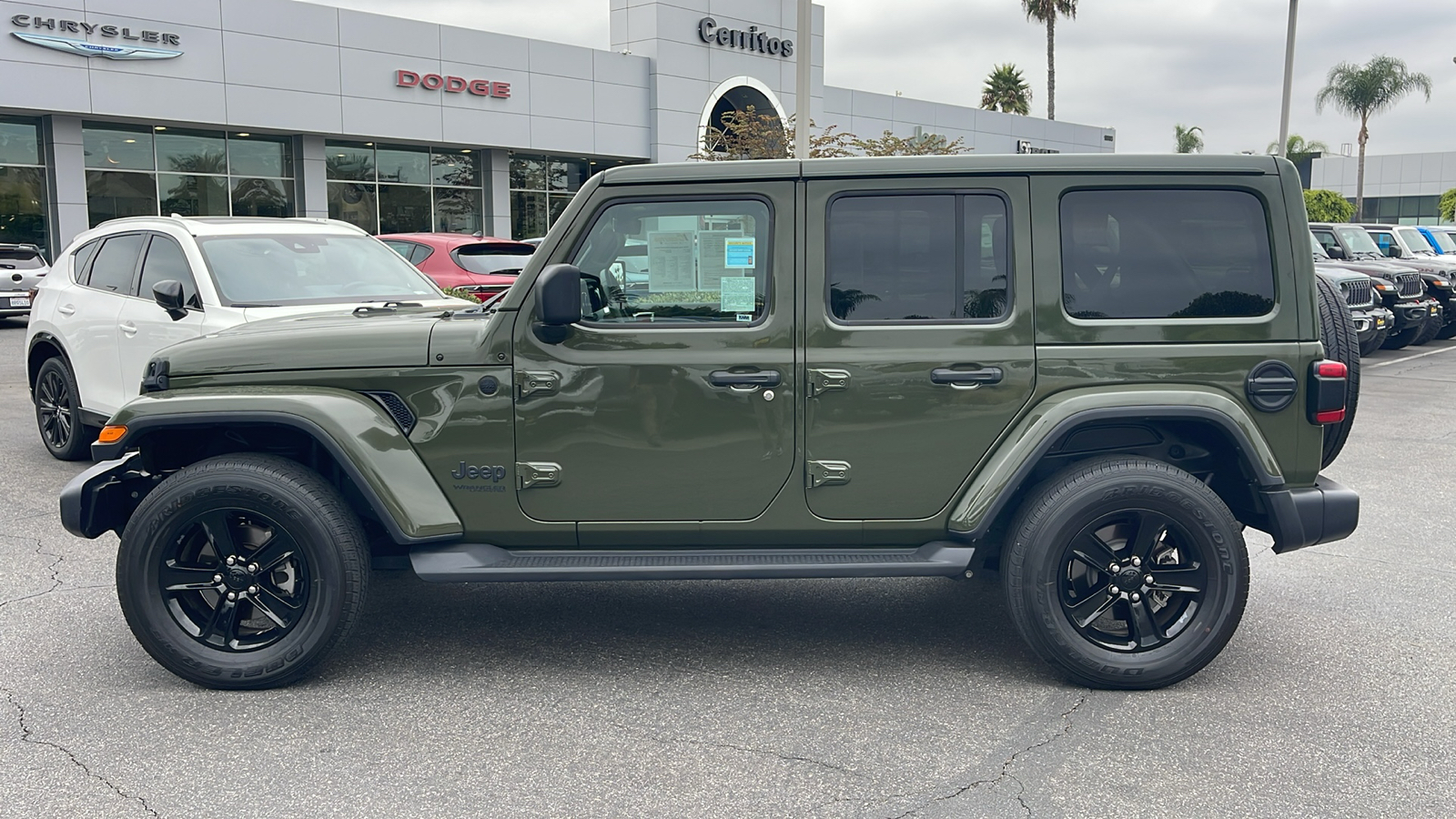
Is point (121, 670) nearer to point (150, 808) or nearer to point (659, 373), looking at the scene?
point (150, 808)

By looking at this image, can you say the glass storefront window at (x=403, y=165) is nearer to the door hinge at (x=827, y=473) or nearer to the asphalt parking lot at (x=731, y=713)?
the asphalt parking lot at (x=731, y=713)

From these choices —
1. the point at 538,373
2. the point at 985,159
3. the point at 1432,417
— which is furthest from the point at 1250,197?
the point at 1432,417

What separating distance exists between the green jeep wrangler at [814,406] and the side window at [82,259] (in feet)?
16.8

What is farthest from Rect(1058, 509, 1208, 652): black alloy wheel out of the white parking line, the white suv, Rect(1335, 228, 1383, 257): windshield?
Rect(1335, 228, 1383, 257): windshield

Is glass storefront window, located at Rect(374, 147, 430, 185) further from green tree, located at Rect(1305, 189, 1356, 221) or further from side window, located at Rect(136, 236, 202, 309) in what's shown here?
green tree, located at Rect(1305, 189, 1356, 221)

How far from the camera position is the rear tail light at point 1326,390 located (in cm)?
424

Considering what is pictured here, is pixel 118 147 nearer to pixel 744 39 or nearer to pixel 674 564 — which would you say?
pixel 744 39

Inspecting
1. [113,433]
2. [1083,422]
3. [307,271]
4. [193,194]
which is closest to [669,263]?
[1083,422]

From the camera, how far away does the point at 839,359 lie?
14.0ft

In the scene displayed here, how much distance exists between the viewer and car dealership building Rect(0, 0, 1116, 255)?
2508cm

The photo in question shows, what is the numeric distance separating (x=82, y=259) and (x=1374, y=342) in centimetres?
1650

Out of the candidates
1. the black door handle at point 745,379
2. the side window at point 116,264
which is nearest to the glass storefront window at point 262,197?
the side window at point 116,264

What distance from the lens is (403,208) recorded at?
31.0 m

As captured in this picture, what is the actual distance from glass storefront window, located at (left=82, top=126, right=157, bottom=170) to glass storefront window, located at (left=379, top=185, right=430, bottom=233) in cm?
557
